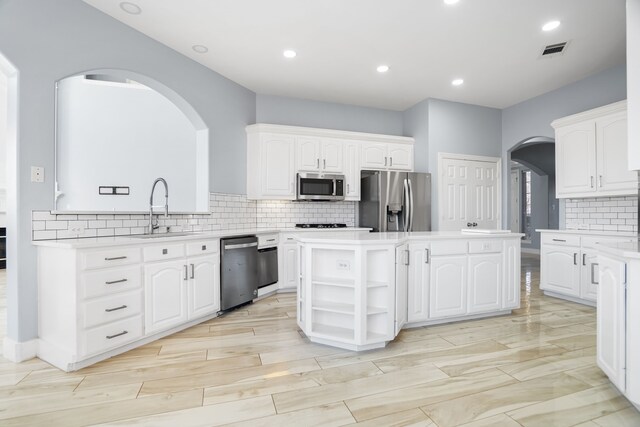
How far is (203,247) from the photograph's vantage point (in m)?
3.14

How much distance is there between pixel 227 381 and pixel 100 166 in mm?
4826

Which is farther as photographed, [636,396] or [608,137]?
[608,137]

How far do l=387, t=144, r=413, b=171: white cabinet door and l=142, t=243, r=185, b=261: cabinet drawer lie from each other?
3.54m

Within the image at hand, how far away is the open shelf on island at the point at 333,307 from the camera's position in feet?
8.30

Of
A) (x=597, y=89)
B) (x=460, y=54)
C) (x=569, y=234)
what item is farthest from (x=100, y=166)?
(x=597, y=89)

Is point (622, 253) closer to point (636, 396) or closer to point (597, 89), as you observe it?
point (636, 396)

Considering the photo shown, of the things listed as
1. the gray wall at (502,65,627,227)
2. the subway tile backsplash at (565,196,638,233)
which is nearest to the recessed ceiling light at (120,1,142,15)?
the gray wall at (502,65,627,227)

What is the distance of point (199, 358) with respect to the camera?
7.88 ft

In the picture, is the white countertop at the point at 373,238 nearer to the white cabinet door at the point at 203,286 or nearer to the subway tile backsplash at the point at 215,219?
the white cabinet door at the point at 203,286

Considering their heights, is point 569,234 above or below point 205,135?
below

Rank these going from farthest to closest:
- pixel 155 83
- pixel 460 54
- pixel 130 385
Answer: pixel 460 54, pixel 155 83, pixel 130 385

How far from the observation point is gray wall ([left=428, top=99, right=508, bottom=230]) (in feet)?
16.8

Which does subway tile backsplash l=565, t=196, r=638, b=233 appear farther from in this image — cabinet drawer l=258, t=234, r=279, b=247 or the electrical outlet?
the electrical outlet

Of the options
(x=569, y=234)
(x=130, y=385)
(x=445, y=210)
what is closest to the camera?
(x=130, y=385)
